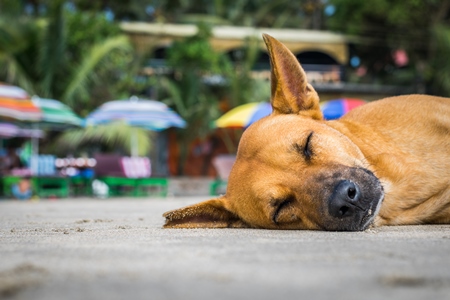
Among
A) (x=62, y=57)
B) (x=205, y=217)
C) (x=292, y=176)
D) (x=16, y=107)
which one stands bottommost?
(x=205, y=217)

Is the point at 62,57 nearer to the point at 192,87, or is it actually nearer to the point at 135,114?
the point at 135,114

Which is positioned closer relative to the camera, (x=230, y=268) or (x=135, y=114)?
(x=230, y=268)

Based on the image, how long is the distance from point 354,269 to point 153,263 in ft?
2.45

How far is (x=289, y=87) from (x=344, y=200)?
1.35 meters

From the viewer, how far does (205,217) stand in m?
4.28

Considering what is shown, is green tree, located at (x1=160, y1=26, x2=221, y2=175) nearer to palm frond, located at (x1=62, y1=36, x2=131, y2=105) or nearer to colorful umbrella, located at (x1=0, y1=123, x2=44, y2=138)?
palm frond, located at (x1=62, y1=36, x2=131, y2=105)

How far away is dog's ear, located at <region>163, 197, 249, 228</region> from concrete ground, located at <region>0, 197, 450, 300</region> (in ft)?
3.25

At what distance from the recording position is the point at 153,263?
2.21 meters

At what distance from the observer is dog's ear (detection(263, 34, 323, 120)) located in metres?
4.35

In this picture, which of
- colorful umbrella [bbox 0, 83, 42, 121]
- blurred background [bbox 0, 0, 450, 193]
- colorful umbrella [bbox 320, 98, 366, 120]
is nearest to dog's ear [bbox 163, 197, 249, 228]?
colorful umbrella [bbox 320, 98, 366, 120]

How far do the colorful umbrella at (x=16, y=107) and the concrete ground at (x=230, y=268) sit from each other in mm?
11969

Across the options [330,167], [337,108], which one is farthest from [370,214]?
[337,108]

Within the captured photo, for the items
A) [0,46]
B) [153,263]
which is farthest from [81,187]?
[153,263]

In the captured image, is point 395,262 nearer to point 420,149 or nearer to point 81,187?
point 420,149
